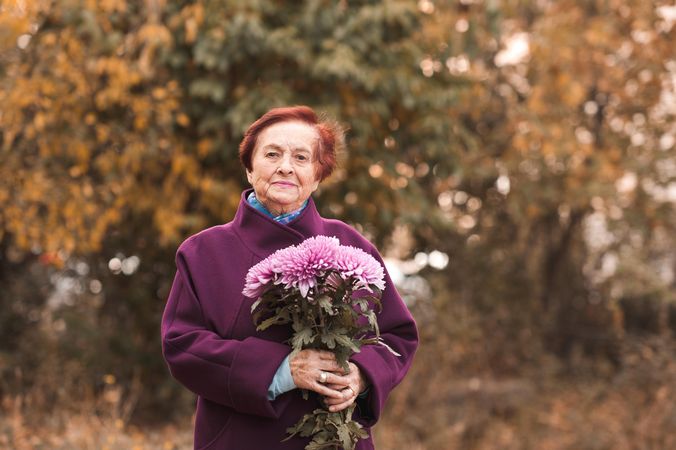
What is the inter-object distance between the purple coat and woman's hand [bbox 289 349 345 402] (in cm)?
5

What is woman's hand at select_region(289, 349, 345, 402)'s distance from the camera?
2.18 meters

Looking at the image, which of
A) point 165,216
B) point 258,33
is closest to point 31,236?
point 165,216

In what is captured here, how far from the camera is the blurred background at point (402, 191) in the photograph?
5531 millimetres

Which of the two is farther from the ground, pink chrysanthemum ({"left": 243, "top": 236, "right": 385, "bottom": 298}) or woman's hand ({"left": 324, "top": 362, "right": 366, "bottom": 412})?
pink chrysanthemum ({"left": 243, "top": 236, "right": 385, "bottom": 298})

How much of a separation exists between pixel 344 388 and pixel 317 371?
0.09 m

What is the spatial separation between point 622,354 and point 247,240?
734 cm

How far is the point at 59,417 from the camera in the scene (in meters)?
5.99

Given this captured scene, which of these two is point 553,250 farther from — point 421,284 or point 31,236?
point 31,236

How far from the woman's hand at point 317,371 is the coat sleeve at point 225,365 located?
0.05 m

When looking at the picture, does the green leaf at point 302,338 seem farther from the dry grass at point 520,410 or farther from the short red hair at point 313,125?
the dry grass at point 520,410

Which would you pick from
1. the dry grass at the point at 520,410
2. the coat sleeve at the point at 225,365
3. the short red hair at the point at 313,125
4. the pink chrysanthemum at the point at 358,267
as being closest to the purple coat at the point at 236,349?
the coat sleeve at the point at 225,365

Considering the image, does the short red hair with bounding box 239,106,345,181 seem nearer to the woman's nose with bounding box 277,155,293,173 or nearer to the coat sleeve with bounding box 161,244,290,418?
the woman's nose with bounding box 277,155,293,173

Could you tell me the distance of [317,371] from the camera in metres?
2.18

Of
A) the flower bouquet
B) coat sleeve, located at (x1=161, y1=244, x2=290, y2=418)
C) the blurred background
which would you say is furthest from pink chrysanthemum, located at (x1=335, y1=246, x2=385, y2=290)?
the blurred background
